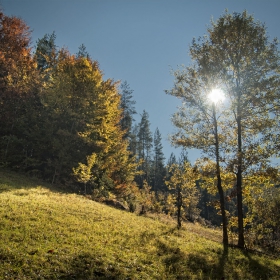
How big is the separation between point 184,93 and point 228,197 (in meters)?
6.78

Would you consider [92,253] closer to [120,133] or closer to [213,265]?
[213,265]

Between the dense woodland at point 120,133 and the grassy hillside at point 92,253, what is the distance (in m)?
3.59

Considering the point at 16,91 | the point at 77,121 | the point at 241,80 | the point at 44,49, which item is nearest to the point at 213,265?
the point at 241,80

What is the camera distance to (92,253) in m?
7.80

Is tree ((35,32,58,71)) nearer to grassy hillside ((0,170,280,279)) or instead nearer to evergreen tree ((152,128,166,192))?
grassy hillside ((0,170,280,279))

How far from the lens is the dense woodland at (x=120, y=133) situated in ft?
43.1

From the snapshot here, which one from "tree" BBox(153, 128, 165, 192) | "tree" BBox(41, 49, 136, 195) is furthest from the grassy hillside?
"tree" BBox(153, 128, 165, 192)

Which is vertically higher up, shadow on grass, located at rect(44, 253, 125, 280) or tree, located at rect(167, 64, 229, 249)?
tree, located at rect(167, 64, 229, 249)

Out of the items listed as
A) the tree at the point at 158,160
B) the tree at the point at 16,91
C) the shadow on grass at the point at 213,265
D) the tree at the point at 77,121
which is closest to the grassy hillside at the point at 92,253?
the shadow on grass at the point at 213,265

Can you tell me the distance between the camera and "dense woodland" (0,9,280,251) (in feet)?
43.1

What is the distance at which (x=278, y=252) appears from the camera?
1720 cm

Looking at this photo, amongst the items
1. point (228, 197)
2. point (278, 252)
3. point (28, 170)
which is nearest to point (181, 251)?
point (228, 197)

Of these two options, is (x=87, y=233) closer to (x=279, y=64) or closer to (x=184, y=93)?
(x=184, y=93)

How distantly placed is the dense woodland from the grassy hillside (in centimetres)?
359
